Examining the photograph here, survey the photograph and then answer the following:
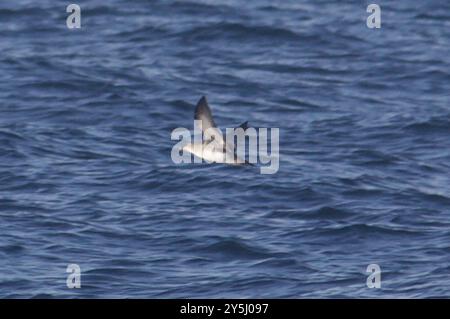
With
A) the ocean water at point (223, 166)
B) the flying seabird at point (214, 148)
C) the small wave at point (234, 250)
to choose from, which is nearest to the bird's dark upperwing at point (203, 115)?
the flying seabird at point (214, 148)

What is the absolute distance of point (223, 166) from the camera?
20.9 metres

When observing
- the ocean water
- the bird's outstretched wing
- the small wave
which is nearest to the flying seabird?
the bird's outstretched wing

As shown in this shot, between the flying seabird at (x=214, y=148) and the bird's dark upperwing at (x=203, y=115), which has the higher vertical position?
the bird's dark upperwing at (x=203, y=115)

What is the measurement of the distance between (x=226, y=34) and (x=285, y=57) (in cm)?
165

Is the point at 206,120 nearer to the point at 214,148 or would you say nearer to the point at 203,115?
the point at 203,115

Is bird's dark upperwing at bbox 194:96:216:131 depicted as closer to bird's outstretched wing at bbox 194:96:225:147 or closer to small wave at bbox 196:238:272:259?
bird's outstretched wing at bbox 194:96:225:147

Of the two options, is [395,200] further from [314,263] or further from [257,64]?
[257,64]

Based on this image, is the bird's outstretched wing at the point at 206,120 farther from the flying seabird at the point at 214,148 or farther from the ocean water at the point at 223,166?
the ocean water at the point at 223,166

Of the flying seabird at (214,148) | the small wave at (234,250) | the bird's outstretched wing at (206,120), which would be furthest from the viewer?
the small wave at (234,250)

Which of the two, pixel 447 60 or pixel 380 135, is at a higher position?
pixel 447 60

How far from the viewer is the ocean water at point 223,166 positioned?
1712cm

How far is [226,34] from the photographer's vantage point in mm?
27172
